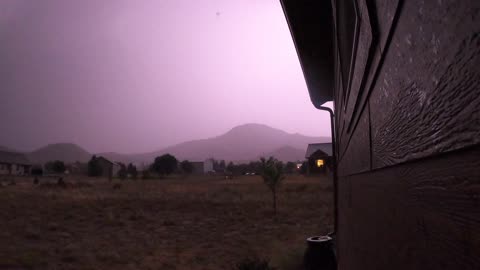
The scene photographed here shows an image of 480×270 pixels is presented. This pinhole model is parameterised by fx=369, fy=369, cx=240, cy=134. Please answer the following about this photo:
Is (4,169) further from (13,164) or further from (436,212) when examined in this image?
(436,212)

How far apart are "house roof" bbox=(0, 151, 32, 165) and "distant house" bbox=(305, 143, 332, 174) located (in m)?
61.1

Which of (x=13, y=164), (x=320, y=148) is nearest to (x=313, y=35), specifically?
(x=320, y=148)

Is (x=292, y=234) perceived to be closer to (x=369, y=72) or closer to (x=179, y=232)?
(x=179, y=232)

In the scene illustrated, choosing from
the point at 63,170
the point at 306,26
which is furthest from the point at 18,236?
the point at 63,170

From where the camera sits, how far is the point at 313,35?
133 inches

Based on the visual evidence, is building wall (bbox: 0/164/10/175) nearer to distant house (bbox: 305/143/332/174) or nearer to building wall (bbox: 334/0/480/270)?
distant house (bbox: 305/143/332/174)

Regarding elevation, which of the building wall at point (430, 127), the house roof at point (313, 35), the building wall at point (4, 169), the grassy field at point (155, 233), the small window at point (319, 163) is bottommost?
the grassy field at point (155, 233)

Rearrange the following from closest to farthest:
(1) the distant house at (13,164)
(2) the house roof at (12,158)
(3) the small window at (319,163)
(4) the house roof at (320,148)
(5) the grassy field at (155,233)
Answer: (5) the grassy field at (155,233) < (4) the house roof at (320,148) < (3) the small window at (319,163) < (1) the distant house at (13,164) < (2) the house roof at (12,158)

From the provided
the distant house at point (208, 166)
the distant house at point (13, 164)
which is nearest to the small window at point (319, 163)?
the distant house at point (13, 164)

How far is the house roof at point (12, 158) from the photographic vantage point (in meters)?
74.6

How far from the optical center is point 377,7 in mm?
756

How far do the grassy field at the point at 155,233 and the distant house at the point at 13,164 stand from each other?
6190cm

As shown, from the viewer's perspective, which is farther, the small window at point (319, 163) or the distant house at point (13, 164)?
the distant house at point (13, 164)

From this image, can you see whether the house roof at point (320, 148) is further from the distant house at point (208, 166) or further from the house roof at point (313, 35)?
the distant house at point (208, 166)
